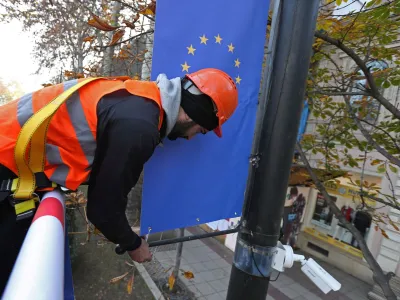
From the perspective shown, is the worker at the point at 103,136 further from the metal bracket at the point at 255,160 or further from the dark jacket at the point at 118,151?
the metal bracket at the point at 255,160

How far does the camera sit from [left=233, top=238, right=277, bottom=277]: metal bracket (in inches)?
61.7

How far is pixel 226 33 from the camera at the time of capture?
62.8 inches

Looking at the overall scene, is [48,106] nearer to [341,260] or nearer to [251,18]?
[251,18]

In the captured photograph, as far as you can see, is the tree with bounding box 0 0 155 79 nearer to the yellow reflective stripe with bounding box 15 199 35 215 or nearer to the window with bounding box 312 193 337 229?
the yellow reflective stripe with bounding box 15 199 35 215

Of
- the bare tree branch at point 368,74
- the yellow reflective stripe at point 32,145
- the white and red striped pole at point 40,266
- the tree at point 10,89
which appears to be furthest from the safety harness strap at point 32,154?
the tree at point 10,89

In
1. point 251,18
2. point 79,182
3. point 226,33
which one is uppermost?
point 251,18

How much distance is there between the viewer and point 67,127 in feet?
4.19

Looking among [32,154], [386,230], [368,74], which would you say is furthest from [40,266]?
[386,230]

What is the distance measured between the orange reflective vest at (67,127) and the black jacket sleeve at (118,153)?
5 cm

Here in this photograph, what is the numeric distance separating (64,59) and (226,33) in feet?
32.9

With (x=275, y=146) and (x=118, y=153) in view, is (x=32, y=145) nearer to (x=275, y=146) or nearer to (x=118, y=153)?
(x=118, y=153)

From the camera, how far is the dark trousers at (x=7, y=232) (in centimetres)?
127

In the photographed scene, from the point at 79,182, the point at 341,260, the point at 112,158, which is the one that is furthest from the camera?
the point at 341,260

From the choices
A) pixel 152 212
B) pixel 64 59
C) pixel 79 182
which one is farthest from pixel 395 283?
pixel 64 59
